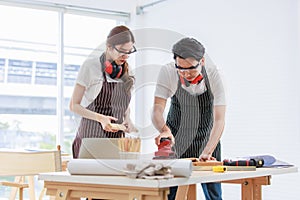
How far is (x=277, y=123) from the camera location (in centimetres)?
365

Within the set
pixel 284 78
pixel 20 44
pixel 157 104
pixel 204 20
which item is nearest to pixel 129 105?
pixel 157 104

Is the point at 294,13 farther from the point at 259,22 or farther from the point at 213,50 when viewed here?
the point at 213,50

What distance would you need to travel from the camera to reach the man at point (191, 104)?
6.12 feet

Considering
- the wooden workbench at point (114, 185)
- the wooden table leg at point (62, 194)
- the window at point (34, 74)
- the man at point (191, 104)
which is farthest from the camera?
the window at point (34, 74)

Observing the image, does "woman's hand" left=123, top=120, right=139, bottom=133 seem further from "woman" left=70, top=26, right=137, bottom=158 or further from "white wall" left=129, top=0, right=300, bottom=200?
"white wall" left=129, top=0, right=300, bottom=200

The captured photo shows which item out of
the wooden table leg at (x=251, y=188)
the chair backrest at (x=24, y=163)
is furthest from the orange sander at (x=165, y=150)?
the chair backrest at (x=24, y=163)

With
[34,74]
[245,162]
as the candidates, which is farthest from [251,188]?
[34,74]

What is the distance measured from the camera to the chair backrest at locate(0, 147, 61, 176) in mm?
2379

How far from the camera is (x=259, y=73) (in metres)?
3.84

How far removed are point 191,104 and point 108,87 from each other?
22.3 inches

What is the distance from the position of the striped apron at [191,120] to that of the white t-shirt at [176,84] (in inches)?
0.8

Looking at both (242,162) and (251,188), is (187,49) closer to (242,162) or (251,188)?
(242,162)

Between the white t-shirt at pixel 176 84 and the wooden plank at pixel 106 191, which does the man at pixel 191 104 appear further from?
the wooden plank at pixel 106 191

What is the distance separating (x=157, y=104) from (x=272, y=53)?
6.56ft
